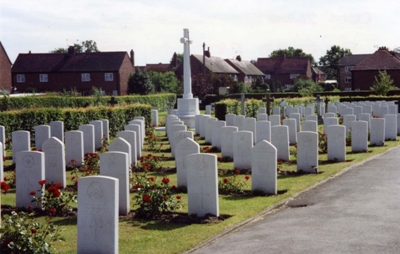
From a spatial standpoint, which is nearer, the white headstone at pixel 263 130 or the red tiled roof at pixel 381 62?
the white headstone at pixel 263 130

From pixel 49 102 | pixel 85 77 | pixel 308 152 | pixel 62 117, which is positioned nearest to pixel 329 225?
pixel 308 152

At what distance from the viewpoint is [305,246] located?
8.30m

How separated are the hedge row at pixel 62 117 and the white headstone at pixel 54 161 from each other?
10095 millimetres

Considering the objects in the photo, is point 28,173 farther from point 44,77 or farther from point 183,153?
point 44,77

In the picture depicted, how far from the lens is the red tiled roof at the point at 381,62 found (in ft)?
228

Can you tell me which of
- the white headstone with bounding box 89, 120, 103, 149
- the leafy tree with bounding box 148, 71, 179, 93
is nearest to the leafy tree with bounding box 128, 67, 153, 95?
the leafy tree with bounding box 148, 71, 179, 93

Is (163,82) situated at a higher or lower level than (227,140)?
higher

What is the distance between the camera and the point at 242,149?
15.9m

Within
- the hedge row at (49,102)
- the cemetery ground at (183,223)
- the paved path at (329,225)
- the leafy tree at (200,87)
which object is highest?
the leafy tree at (200,87)

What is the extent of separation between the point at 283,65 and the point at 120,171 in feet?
287

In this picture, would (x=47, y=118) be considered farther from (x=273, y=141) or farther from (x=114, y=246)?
(x=114, y=246)

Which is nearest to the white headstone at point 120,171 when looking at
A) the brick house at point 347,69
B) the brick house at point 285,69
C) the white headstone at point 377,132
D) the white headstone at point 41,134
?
the white headstone at point 41,134

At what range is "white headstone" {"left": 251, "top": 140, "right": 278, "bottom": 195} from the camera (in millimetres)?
12672

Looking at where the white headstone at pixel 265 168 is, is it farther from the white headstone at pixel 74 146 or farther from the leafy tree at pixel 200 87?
the leafy tree at pixel 200 87
